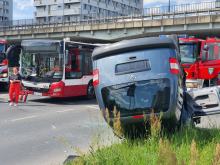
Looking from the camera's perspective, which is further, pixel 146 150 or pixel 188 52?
pixel 188 52

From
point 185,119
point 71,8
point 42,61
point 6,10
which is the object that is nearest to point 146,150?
point 185,119

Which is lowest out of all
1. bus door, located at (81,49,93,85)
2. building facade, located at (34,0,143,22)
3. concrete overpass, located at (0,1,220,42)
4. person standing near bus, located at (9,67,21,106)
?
person standing near bus, located at (9,67,21,106)

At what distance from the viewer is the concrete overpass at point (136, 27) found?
133 feet

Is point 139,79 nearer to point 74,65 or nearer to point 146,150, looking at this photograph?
point 146,150

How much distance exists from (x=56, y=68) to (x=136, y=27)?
26.8m

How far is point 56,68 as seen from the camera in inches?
761

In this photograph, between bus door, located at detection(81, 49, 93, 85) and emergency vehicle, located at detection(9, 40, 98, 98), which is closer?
emergency vehicle, located at detection(9, 40, 98, 98)

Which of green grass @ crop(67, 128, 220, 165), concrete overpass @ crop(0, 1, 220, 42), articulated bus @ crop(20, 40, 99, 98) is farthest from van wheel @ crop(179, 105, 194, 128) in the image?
concrete overpass @ crop(0, 1, 220, 42)

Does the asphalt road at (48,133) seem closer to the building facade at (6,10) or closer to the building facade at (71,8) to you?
the building facade at (71,8)

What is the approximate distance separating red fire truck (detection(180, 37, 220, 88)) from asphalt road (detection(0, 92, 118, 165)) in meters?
4.59

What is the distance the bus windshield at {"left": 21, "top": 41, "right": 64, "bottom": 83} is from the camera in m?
19.2

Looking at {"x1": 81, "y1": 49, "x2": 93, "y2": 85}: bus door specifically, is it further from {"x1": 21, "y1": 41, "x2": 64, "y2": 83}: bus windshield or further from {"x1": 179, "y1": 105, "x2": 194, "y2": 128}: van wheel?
{"x1": 179, "y1": 105, "x2": 194, "y2": 128}: van wheel

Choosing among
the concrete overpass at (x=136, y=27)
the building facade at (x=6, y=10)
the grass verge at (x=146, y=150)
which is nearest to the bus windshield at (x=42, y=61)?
the grass verge at (x=146, y=150)

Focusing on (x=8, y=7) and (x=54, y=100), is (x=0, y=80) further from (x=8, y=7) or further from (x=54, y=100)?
(x=8, y=7)
